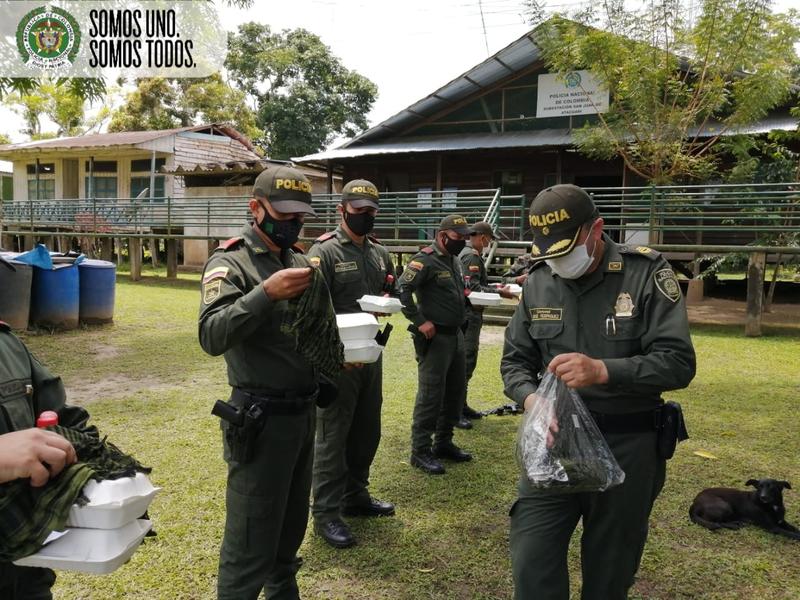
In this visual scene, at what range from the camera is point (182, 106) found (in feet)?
105

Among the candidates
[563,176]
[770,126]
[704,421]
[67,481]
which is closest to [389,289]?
[67,481]

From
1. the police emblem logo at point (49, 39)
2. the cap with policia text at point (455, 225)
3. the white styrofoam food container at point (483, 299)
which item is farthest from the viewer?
the police emblem logo at point (49, 39)

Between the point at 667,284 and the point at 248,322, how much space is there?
151cm

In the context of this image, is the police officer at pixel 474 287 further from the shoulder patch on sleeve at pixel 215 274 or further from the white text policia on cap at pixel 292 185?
the shoulder patch on sleeve at pixel 215 274

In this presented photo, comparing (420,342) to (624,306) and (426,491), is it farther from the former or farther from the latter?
(624,306)

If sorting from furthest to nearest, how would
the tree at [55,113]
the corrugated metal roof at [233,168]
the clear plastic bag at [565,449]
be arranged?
the tree at [55,113] → the corrugated metal roof at [233,168] → the clear plastic bag at [565,449]

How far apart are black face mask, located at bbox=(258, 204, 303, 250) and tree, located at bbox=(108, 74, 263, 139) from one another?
31.0 meters

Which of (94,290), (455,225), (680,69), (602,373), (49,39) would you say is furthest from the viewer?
(680,69)

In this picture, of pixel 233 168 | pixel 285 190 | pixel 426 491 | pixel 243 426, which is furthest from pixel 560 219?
pixel 233 168

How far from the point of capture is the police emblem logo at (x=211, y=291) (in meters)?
2.36

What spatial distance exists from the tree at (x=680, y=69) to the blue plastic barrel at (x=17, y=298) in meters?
10.8

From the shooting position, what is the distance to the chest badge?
2.27 m

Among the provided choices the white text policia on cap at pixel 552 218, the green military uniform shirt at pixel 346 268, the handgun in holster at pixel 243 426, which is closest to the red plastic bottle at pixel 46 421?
the handgun in holster at pixel 243 426

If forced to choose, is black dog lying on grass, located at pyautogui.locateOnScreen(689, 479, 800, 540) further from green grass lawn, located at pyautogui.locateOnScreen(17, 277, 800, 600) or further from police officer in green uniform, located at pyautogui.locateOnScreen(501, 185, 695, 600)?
police officer in green uniform, located at pyautogui.locateOnScreen(501, 185, 695, 600)
